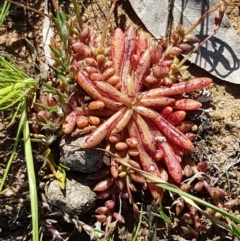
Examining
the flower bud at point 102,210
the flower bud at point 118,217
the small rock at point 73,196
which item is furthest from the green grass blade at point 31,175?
the flower bud at point 118,217

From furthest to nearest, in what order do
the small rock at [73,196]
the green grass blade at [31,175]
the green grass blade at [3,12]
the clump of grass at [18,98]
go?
the small rock at [73,196], the green grass blade at [3,12], the clump of grass at [18,98], the green grass blade at [31,175]

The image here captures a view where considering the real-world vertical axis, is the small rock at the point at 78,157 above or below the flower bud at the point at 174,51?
below

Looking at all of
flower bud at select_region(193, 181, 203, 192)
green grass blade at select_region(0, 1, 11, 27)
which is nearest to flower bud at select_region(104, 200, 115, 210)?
flower bud at select_region(193, 181, 203, 192)

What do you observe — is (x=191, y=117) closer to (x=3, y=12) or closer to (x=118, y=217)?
(x=118, y=217)

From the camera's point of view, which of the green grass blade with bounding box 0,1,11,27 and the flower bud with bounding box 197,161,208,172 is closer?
the green grass blade with bounding box 0,1,11,27

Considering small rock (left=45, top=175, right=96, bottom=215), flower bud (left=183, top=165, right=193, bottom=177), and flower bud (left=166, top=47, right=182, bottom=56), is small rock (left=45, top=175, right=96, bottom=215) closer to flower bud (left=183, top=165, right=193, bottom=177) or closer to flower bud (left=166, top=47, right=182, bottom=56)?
flower bud (left=183, top=165, right=193, bottom=177)

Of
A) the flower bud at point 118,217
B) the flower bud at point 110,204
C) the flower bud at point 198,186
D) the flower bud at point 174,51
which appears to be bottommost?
the flower bud at point 118,217

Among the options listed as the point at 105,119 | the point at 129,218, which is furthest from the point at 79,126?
the point at 129,218

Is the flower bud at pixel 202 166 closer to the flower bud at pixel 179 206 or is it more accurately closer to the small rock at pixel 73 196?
the flower bud at pixel 179 206
